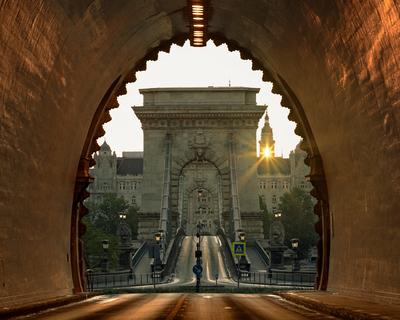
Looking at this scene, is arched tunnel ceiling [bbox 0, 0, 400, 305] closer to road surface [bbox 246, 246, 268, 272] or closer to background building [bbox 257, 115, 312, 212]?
road surface [bbox 246, 246, 268, 272]

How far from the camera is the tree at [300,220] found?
119 metres

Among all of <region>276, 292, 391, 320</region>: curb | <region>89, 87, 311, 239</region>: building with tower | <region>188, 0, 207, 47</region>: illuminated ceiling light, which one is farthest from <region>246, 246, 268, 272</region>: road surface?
<region>276, 292, 391, 320</region>: curb

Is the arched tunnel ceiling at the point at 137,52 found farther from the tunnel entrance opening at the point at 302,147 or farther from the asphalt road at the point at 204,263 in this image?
the asphalt road at the point at 204,263

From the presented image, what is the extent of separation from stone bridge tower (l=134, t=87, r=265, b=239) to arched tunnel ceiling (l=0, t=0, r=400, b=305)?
59.0 meters

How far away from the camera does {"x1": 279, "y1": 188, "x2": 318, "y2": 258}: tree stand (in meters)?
119

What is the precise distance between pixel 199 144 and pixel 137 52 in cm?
6155

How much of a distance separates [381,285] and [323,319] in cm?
235

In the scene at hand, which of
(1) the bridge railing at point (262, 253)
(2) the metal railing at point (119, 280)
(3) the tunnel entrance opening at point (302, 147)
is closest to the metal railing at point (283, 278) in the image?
(1) the bridge railing at point (262, 253)

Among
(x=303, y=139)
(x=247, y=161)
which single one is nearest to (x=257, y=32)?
(x=303, y=139)

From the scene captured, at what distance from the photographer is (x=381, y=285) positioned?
12.0 m

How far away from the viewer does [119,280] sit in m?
51.1

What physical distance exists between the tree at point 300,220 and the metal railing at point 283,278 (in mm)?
58600

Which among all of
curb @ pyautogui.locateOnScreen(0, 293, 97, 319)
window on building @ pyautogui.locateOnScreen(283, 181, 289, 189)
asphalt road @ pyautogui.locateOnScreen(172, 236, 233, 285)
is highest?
window on building @ pyautogui.locateOnScreen(283, 181, 289, 189)

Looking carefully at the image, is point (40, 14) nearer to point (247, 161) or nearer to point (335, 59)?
point (335, 59)
